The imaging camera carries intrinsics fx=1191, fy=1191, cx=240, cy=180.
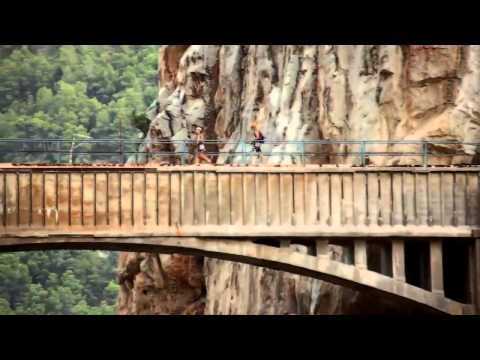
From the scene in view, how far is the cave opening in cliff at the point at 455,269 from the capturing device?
28.0 m

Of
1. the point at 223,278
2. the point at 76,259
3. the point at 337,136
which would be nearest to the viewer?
the point at 337,136

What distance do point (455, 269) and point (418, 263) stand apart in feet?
2.95

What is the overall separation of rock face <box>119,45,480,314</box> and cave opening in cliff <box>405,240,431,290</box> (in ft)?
6.01

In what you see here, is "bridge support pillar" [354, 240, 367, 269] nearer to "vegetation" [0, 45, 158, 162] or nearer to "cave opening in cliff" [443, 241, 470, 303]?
"cave opening in cliff" [443, 241, 470, 303]

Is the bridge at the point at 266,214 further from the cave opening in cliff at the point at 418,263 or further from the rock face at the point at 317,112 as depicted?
the rock face at the point at 317,112

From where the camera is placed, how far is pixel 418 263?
2850 cm

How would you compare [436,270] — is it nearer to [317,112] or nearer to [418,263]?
[418,263]

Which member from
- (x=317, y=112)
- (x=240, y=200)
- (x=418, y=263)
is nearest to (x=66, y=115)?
(x=317, y=112)

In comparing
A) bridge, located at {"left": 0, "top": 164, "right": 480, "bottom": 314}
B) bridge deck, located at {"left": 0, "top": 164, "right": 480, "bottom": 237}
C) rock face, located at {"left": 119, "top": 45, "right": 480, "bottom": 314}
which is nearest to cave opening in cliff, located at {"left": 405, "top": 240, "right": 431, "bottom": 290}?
bridge, located at {"left": 0, "top": 164, "right": 480, "bottom": 314}

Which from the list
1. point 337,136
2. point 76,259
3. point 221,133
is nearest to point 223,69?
point 221,133

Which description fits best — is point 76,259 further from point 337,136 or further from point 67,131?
point 337,136

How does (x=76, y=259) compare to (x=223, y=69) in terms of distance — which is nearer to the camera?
(x=223, y=69)

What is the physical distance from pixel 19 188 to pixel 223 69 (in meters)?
19.9
